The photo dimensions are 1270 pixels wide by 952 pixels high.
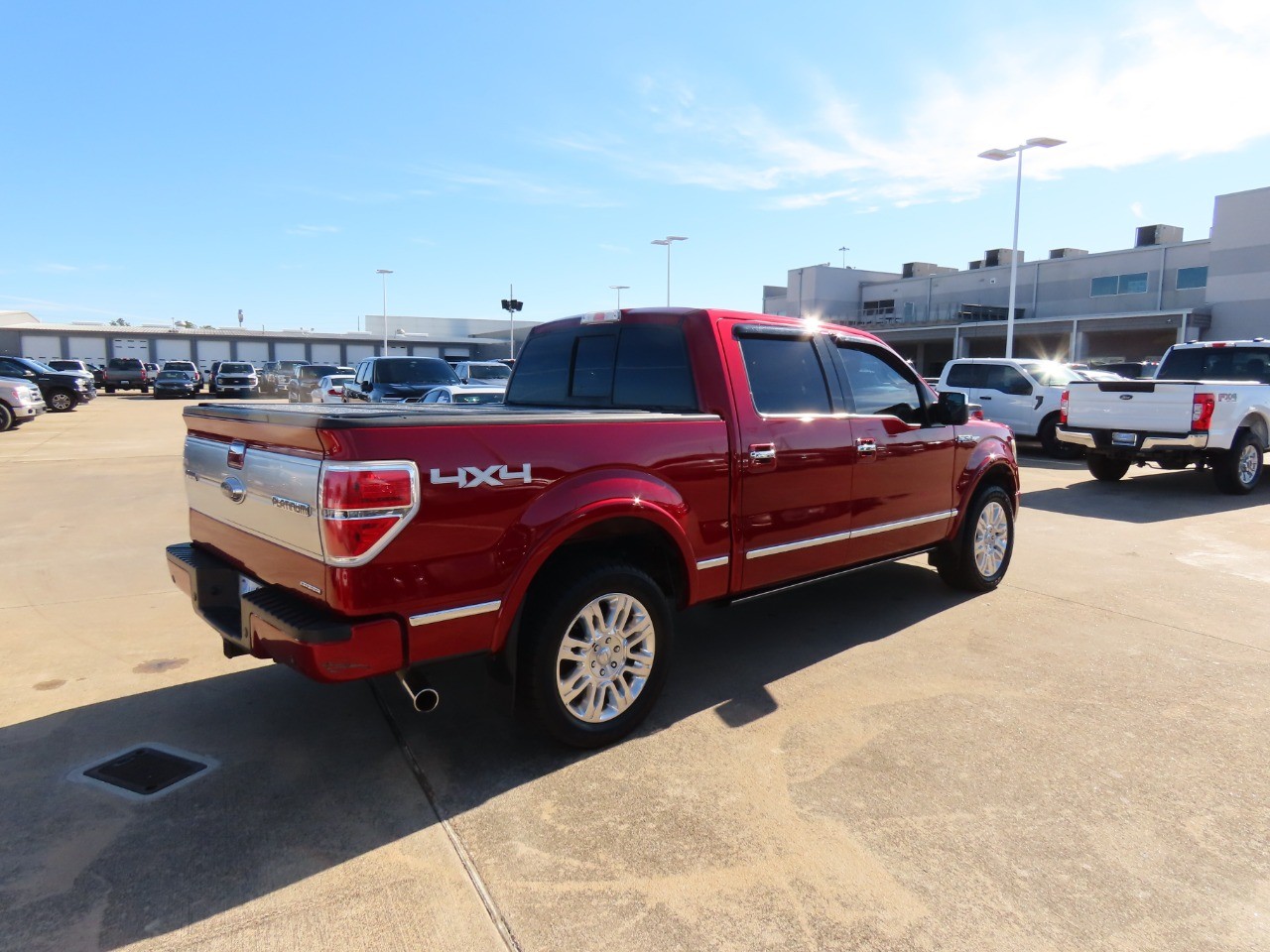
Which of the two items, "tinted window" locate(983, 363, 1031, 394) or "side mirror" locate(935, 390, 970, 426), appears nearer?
"side mirror" locate(935, 390, 970, 426)

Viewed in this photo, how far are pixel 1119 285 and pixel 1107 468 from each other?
125 ft

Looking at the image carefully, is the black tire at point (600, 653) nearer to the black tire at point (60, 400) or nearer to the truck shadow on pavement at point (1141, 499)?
the truck shadow on pavement at point (1141, 499)

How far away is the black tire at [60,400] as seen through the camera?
26.5m

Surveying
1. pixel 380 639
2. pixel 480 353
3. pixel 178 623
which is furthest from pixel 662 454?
pixel 480 353

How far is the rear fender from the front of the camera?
3.14m

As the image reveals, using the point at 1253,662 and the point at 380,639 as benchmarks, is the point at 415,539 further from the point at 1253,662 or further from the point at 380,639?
the point at 1253,662

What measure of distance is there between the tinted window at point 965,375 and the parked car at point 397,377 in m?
10.3

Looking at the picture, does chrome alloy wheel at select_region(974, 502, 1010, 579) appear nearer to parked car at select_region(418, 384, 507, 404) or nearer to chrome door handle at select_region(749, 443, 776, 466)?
chrome door handle at select_region(749, 443, 776, 466)

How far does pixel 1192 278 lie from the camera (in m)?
40.2


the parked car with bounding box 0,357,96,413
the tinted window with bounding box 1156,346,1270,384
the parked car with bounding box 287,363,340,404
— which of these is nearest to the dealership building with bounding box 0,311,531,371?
the parked car with bounding box 287,363,340,404

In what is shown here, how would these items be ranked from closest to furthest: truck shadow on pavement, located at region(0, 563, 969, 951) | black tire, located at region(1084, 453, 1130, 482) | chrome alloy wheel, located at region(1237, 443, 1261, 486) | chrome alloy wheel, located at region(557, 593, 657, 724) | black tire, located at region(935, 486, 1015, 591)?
truck shadow on pavement, located at region(0, 563, 969, 951)
chrome alloy wheel, located at region(557, 593, 657, 724)
black tire, located at region(935, 486, 1015, 591)
chrome alloy wheel, located at region(1237, 443, 1261, 486)
black tire, located at region(1084, 453, 1130, 482)

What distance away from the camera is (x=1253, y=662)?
15.1 feet

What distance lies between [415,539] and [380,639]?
1.20 feet

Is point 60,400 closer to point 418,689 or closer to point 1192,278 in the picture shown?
point 418,689
